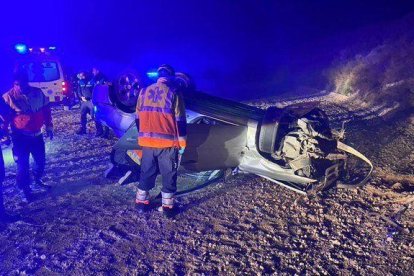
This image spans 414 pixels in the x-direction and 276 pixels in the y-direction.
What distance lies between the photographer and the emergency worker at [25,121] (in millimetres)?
4863

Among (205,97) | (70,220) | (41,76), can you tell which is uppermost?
(205,97)

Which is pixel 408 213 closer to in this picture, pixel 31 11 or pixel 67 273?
pixel 67 273

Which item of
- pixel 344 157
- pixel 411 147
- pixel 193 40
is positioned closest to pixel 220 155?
pixel 344 157

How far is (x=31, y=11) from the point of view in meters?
41.3

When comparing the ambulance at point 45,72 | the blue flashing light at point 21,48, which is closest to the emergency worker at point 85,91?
the ambulance at point 45,72

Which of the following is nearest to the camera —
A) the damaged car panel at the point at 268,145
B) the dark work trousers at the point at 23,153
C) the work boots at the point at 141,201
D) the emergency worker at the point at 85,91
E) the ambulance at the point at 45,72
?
the damaged car panel at the point at 268,145

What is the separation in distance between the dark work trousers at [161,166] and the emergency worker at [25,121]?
1.89 meters

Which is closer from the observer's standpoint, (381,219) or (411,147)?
(381,219)

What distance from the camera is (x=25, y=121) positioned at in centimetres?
495

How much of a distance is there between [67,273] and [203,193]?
2052 millimetres

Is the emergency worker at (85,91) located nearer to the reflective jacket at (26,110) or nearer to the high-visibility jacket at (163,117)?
the reflective jacket at (26,110)

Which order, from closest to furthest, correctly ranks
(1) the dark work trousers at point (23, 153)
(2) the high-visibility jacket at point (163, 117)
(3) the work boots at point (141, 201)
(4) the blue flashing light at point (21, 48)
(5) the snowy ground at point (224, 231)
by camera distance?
(5) the snowy ground at point (224, 231) < (2) the high-visibility jacket at point (163, 117) < (3) the work boots at point (141, 201) < (1) the dark work trousers at point (23, 153) < (4) the blue flashing light at point (21, 48)

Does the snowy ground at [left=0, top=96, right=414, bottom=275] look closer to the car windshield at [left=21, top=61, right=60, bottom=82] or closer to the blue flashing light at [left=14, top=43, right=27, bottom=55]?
the car windshield at [left=21, top=61, right=60, bottom=82]

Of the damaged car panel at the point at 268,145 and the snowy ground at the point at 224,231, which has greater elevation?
the damaged car panel at the point at 268,145
